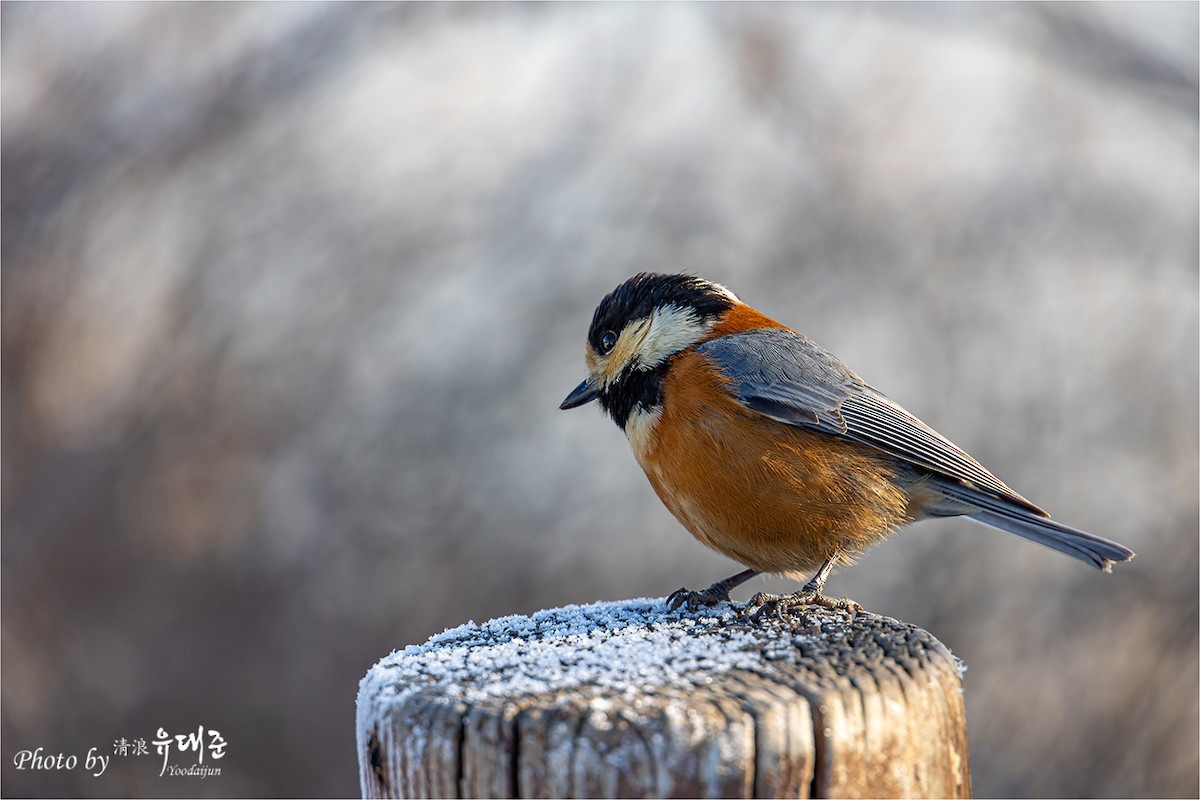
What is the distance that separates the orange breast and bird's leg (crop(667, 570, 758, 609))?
A: 0.11 metres

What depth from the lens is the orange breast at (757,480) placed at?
10.3 feet

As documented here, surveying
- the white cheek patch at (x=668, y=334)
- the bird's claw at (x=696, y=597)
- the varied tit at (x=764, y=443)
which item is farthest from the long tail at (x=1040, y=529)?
the white cheek patch at (x=668, y=334)

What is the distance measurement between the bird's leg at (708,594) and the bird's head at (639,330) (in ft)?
2.19

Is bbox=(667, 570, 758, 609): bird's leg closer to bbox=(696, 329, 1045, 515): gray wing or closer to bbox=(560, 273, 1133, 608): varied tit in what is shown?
bbox=(560, 273, 1133, 608): varied tit

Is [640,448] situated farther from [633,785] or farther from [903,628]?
[633,785]

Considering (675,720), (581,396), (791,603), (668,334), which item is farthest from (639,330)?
(675,720)

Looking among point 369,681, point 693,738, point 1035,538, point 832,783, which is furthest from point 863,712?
point 1035,538

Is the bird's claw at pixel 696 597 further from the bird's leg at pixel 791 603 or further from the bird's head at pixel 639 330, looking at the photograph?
the bird's head at pixel 639 330

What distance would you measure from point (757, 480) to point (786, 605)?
0.58 m

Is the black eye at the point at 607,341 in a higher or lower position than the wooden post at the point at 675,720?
higher

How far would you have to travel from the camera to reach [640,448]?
135 inches

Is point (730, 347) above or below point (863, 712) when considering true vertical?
above

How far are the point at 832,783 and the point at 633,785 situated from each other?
357 mm

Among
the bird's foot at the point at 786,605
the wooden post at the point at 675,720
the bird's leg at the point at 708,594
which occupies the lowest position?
the wooden post at the point at 675,720
